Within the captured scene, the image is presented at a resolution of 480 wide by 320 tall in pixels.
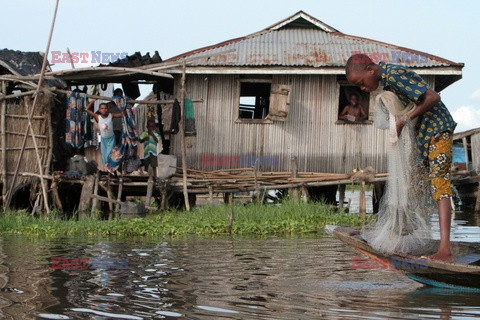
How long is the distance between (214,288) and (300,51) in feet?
32.2

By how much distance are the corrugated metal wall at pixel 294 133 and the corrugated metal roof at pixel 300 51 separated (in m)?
0.50

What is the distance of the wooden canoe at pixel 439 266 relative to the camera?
212 inches

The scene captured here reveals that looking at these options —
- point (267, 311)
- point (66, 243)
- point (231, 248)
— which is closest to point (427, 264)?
point (267, 311)

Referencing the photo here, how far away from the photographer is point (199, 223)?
11.6 meters

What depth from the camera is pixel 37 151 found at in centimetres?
1303

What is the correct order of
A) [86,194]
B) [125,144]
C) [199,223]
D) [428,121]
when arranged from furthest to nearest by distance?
[125,144]
[86,194]
[199,223]
[428,121]

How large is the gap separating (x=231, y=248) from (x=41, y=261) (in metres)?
2.47

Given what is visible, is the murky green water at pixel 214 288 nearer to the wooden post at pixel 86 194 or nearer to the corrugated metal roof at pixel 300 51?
the wooden post at pixel 86 194

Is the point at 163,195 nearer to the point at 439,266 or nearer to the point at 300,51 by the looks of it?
the point at 300,51

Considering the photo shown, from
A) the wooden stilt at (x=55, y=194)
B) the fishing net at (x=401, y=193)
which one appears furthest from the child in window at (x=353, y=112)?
the fishing net at (x=401, y=193)

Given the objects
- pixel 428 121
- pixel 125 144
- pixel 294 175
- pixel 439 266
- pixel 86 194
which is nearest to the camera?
pixel 439 266

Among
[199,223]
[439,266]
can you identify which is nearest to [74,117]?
[199,223]

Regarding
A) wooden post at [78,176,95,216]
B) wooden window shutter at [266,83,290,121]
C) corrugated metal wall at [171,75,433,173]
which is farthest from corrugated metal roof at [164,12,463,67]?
wooden post at [78,176,95,216]

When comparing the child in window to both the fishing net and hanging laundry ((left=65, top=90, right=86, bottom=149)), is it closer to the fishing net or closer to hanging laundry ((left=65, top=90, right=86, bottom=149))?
hanging laundry ((left=65, top=90, right=86, bottom=149))
